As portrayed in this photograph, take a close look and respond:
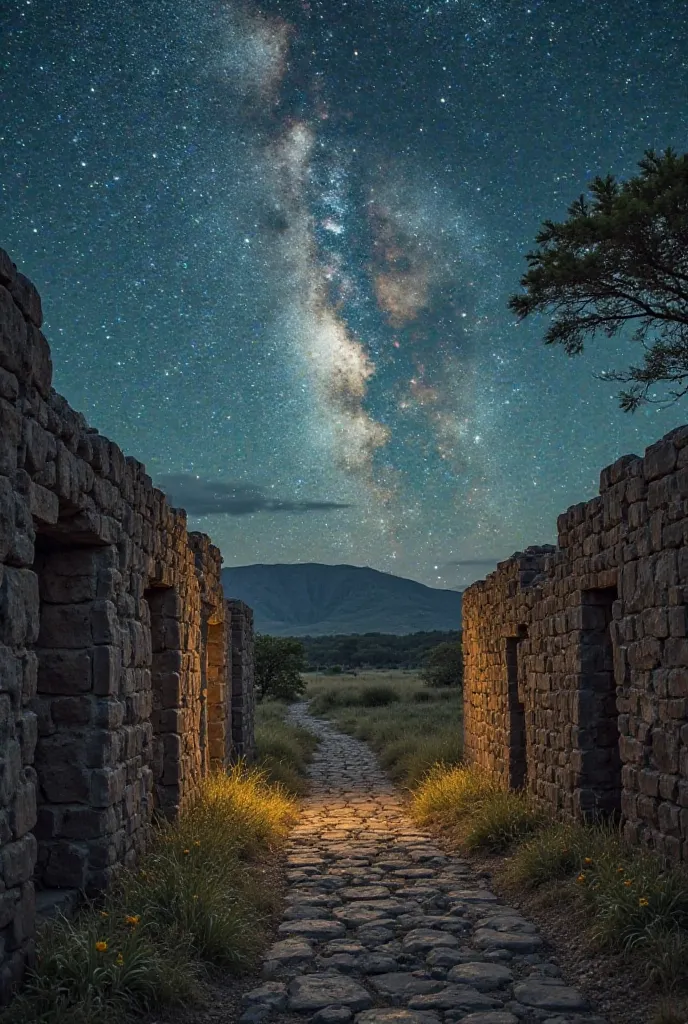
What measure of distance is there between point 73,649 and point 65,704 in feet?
1.13

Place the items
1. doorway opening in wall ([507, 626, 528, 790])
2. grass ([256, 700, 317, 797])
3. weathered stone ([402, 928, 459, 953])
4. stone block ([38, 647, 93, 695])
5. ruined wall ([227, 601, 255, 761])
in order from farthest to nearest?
ruined wall ([227, 601, 255, 761]), grass ([256, 700, 317, 797]), doorway opening in wall ([507, 626, 528, 790]), stone block ([38, 647, 93, 695]), weathered stone ([402, 928, 459, 953])

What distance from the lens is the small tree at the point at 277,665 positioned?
1310 inches

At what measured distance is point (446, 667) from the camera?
129 feet

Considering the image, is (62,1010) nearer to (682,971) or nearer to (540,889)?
(682,971)

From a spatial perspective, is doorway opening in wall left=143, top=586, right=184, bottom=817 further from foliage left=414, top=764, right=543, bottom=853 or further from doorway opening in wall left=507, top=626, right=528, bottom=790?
doorway opening in wall left=507, top=626, right=528, bottom=790

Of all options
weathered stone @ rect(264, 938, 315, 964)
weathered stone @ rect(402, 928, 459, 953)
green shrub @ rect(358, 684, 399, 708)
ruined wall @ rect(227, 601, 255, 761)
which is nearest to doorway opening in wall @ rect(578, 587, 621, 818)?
weathered stone @ rect(402, 928, 459, 953)

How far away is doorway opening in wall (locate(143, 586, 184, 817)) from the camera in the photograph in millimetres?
8625

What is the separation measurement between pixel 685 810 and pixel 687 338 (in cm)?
798

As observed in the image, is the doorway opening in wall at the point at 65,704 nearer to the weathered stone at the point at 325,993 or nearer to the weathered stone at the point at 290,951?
the weathered stone at the point at 290,951

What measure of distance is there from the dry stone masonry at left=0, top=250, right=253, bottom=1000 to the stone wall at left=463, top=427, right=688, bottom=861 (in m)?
3.50

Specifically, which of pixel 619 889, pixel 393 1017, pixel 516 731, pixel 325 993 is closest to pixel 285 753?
pixel 516 731

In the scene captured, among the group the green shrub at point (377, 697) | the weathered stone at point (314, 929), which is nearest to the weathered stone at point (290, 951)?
the weathered stone at point (314, 929)

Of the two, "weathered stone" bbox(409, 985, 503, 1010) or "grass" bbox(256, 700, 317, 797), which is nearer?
"weathered stone" bbox(409, 985, 503, 1010)

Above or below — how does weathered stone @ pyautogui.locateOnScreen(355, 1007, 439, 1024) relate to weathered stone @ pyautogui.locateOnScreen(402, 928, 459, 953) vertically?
above
